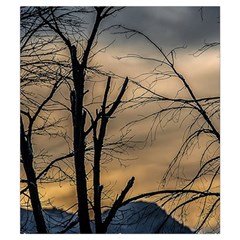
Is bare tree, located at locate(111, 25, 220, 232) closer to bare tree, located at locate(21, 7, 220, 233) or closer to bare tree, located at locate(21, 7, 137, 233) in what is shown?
bare tree, located at locate(21, 7, 220, 233)

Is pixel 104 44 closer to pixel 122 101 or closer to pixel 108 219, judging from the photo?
pixel 122 101

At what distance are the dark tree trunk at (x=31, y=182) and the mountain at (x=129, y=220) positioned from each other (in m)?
0.02

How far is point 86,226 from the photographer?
2945mm

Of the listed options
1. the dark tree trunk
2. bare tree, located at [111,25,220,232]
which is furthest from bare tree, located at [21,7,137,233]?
bare tree, located at [111,25,220,232]

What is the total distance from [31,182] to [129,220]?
0.44 meters

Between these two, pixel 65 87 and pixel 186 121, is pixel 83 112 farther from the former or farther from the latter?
pixel 186 121

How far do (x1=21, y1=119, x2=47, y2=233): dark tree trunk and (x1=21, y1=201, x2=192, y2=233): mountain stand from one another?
0.02m

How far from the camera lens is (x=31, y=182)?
294 cm

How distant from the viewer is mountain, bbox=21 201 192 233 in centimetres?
286

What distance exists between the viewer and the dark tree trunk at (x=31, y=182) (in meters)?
2.93
